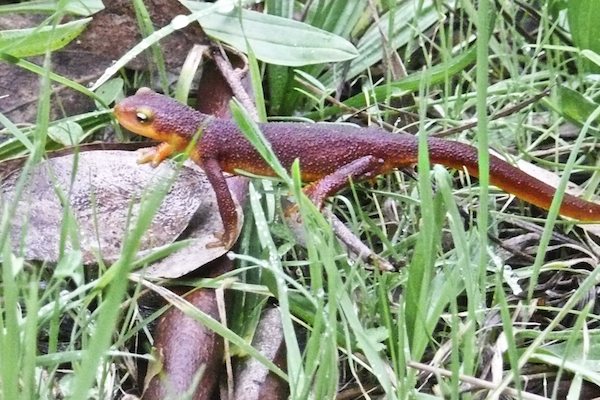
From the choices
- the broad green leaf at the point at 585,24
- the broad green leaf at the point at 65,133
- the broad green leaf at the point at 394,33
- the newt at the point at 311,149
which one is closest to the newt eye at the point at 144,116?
the newt at the point at 311,149

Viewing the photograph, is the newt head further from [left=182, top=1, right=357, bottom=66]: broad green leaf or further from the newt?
[left=182, top=1, right=357, bottom=66]: broad green leaf

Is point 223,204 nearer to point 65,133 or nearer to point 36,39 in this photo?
point 65,133

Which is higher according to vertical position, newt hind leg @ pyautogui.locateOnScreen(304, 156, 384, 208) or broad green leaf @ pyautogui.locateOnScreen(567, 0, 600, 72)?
broad green leaf @ pyautogui.locateOnScreen(567, 0, 600, 72)

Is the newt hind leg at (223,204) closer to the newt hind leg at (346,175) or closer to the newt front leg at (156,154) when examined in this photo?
the newt front leg at (156,154)

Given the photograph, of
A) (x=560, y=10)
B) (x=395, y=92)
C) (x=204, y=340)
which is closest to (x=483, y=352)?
(x=204, y=340)

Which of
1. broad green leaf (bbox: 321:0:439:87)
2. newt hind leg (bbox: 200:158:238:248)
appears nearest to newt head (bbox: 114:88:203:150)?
newt hind leg (bbox: 200:158:238:248)

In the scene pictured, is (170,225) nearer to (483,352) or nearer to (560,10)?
(483,352)

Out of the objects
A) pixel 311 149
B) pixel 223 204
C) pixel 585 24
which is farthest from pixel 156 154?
pixel 585 24
